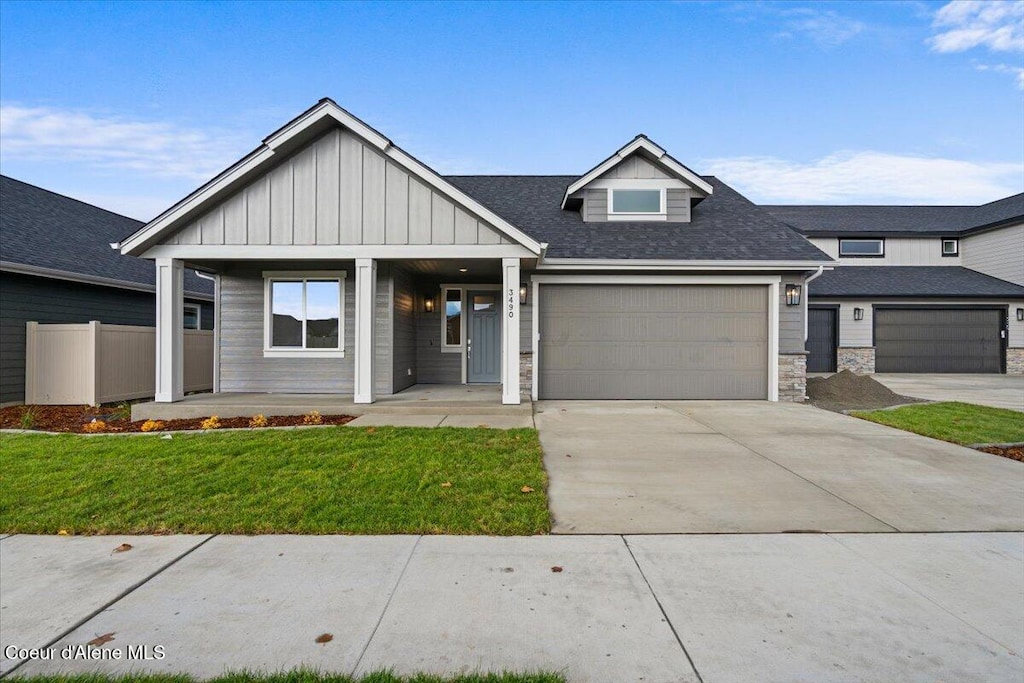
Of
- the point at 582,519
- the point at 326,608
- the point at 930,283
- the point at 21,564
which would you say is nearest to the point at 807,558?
the point at 582,519

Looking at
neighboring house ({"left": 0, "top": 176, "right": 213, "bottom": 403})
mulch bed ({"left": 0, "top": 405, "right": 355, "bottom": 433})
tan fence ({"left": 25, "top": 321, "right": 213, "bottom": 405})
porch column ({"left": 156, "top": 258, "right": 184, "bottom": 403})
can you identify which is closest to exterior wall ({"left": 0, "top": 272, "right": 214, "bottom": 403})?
neighboring house ({"left": 0, "top": 176, "right": 213, "bottom": 403})

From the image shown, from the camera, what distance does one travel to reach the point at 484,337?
1207cm

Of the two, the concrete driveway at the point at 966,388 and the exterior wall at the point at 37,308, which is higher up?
the exterior wall at the point at 37,308

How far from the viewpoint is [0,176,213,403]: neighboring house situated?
9.97 meters

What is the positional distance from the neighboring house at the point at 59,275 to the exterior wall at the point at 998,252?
1049 inches

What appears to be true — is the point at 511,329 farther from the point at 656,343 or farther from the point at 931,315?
the point at 931,315

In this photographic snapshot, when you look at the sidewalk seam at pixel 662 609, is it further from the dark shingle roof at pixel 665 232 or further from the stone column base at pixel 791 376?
the stone column base at pixel 791 376

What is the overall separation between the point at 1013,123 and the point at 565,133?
51.0 ft

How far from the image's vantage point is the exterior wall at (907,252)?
2028 cm

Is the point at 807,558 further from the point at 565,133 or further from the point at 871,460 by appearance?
the point at 565,133

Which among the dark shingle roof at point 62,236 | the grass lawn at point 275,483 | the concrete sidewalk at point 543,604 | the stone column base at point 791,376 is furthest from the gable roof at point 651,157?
the dark shingle roof at point 62,236

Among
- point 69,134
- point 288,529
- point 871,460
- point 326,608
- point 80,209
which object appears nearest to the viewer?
point 326,608

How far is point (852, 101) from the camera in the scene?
17.1 metres

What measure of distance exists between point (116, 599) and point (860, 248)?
81.5ft
